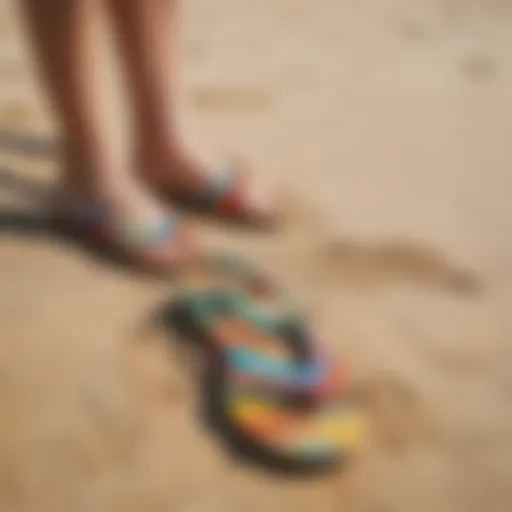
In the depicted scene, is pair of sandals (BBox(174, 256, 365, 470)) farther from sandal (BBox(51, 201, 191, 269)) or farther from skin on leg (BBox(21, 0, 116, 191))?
skin on leg (BBox(21, 0, 116, 191))

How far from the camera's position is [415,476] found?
917mm

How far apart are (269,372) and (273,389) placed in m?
0.02

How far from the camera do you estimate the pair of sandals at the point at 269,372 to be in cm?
93

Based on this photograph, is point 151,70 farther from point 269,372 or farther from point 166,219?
point 269,372

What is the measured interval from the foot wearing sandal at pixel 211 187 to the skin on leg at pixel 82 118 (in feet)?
Answer: 0.14

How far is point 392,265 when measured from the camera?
3.87ft

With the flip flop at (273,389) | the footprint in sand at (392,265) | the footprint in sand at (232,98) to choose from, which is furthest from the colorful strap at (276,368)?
the footprint in sand at (232,98)

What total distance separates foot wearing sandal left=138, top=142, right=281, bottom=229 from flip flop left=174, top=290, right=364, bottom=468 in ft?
0.60

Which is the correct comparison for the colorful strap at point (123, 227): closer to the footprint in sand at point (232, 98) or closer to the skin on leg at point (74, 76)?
the skin on leg at point (74, 76)

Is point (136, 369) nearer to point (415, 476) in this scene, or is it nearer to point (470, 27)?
point (415, 476)

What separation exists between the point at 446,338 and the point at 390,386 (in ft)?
0.34

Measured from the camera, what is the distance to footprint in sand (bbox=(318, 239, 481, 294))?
116cm

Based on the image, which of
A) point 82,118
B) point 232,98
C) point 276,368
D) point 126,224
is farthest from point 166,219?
point 232,98

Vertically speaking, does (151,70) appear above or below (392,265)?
above
